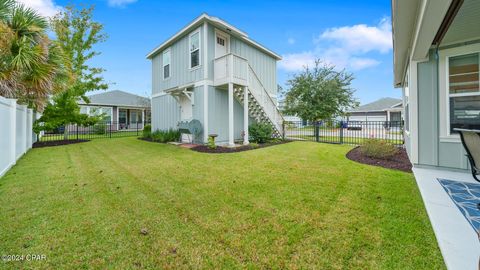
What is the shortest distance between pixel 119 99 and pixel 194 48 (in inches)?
686

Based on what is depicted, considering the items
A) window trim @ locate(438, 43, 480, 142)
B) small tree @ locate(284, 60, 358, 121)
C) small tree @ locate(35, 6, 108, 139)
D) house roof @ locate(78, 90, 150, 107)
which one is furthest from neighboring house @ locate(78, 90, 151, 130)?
window trim @ locate(438, 43, 480, 142)

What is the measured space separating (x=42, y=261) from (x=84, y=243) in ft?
1.13

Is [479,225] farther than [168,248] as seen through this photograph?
Yes

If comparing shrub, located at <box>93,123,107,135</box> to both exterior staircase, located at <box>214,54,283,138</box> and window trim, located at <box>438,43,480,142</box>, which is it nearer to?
exterior staircase, located at <box>214,54,283,138</box>

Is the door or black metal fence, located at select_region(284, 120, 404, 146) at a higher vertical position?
the door

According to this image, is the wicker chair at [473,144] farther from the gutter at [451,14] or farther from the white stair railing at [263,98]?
the white stair railing at [263,98]

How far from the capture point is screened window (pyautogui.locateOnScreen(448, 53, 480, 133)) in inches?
175

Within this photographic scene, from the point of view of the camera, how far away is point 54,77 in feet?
25.4

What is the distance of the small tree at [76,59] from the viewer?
1163 cm

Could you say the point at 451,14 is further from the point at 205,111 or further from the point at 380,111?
the point at 380,111

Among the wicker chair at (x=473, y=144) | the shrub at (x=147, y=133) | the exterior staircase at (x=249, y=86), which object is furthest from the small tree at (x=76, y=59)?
the wicker chair at (x=473, y=144)

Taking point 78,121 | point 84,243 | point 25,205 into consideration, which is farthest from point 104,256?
point 78,121

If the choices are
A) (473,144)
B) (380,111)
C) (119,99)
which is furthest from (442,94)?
(380,111)

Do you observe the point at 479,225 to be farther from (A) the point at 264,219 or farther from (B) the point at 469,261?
(A) the point at 264,219
